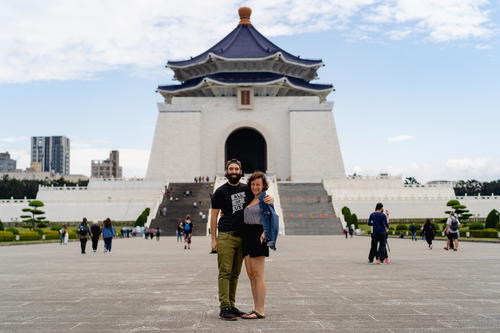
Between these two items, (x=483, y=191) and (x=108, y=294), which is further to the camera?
(x=483, y=191)


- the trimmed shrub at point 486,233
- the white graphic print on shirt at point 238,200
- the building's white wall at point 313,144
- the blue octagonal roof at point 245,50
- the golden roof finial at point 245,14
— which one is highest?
the golden roof finial at point 245,14

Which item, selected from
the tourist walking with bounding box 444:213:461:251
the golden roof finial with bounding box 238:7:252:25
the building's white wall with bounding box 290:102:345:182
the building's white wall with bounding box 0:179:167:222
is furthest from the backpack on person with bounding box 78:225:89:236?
the golden roof finial with bounding box 238:7:252:25

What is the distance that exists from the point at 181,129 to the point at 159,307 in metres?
39.7

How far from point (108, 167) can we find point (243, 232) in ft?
403

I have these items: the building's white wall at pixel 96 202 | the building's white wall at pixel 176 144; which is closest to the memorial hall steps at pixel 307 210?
the building's white wall at pixel 96 202

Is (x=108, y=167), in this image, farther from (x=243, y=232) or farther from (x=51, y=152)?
(x=243, y=232)

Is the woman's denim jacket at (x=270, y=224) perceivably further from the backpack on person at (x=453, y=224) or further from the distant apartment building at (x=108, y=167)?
the distant apartment building at (x=108, y=167)

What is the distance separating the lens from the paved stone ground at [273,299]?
5043 millimetres

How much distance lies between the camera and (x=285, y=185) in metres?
37.0

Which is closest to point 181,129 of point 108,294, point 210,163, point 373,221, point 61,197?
point 210,163

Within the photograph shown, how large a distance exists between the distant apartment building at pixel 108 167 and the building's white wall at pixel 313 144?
8459 centimetres

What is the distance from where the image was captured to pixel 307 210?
3216 cm

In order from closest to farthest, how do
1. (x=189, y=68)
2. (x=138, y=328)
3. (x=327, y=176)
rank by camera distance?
(x=138, y=328), (x=327, y=176), (x=189, y=68)

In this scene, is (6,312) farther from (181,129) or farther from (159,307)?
(181,129)
